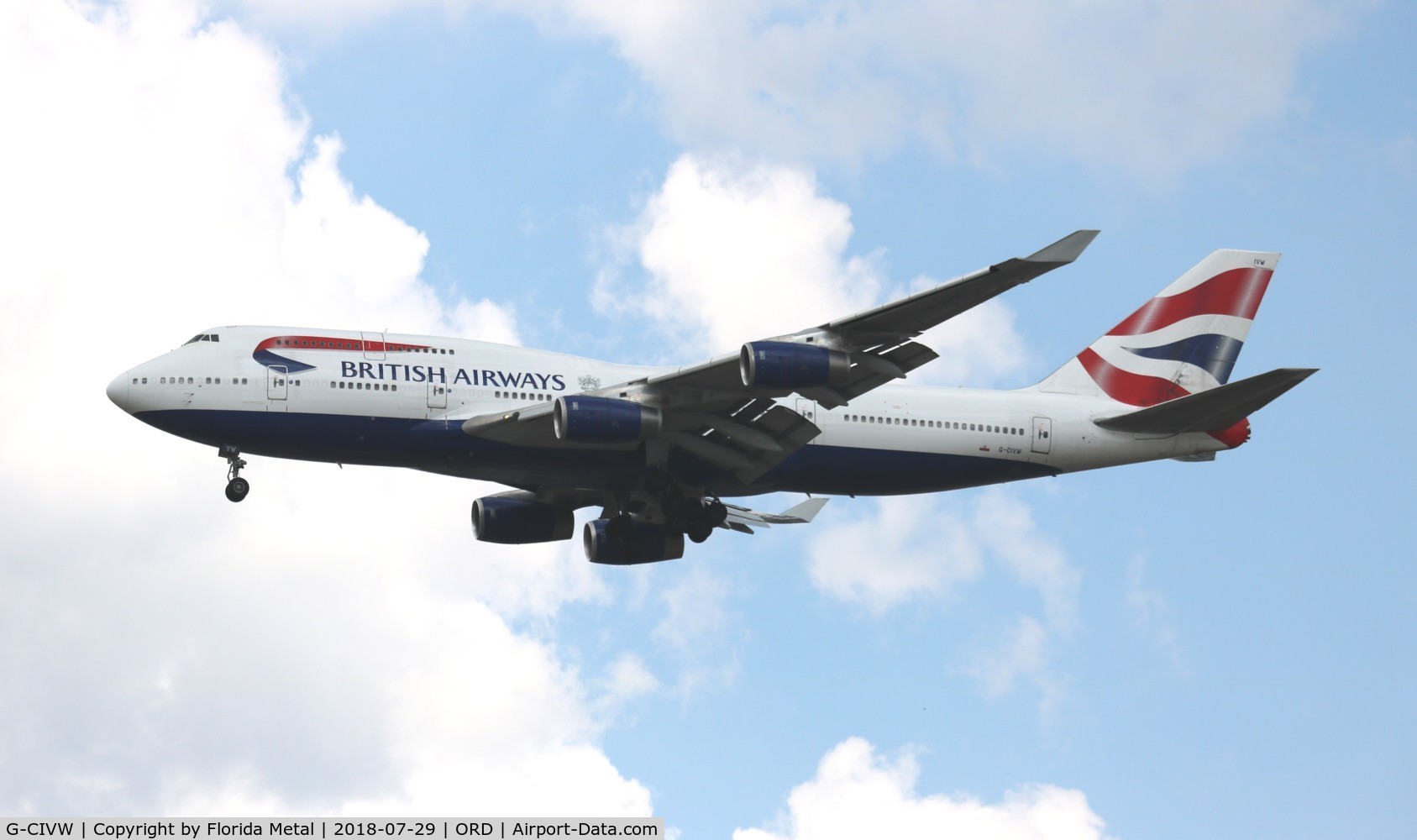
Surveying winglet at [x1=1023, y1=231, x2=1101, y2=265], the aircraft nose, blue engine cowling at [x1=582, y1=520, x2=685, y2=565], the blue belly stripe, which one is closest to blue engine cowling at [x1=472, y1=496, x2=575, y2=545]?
blue engine cowling at [x1=582, y1=520, x2=685, y2=565]

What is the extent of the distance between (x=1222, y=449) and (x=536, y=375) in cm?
1678

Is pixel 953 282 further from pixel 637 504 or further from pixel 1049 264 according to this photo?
pixel 637 504

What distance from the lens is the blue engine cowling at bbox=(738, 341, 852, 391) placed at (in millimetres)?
33312

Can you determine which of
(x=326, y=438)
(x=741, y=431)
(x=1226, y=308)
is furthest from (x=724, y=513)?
(x=1226, y=308)

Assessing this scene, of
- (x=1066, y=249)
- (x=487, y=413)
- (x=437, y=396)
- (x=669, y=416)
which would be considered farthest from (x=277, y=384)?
(x=1066, y=249)

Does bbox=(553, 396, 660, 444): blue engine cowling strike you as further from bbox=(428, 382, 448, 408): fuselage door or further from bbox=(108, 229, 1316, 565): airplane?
bbox=(428, 382, 448, 408): fuselage door

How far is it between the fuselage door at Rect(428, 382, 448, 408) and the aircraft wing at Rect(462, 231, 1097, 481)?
83 centimetres

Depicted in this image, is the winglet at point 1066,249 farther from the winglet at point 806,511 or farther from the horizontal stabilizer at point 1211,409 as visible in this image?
the winglet at point 806,511

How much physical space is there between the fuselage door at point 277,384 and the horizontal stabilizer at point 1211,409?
19377 mm

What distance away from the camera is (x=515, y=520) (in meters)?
43.4

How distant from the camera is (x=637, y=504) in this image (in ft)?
135

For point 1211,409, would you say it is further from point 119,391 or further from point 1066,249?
point 119,391

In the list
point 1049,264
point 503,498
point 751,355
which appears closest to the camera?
point 1049,264

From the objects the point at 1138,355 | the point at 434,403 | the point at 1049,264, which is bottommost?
the point at 1049,264
